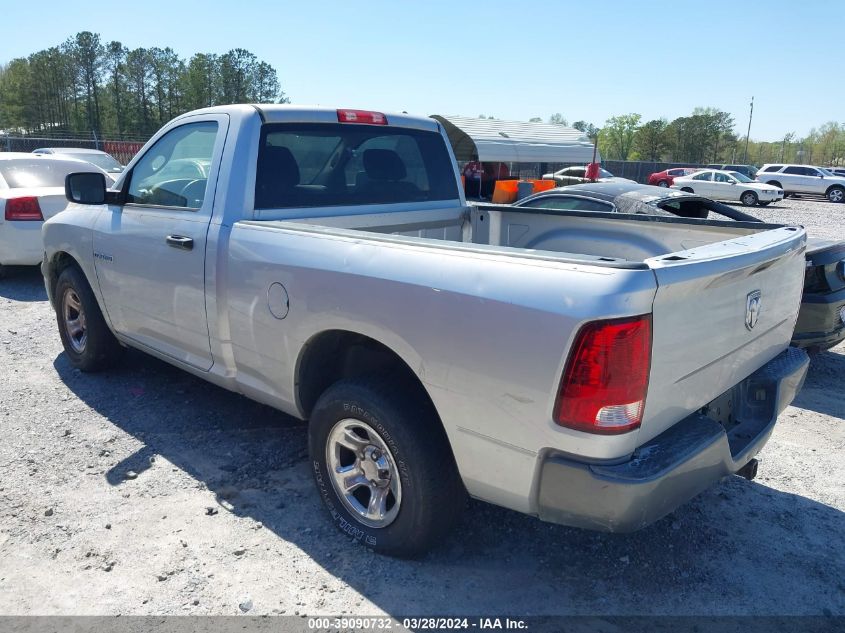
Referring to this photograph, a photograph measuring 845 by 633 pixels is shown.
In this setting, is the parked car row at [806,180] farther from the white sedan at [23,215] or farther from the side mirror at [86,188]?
the side mirror at [86,188]

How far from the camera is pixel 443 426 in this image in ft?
8.56

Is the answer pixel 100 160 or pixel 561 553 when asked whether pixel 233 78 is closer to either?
pixel 100 160

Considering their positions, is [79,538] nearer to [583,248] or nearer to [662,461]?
[662,461]

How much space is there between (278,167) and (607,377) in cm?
227

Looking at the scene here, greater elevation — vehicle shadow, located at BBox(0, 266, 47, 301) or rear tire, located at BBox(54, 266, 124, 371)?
rear tire, located at BBox(54, 266, 124, 371)

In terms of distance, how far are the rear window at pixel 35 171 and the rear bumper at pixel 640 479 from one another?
Result: 845 centimetres

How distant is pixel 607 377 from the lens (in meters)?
2.09

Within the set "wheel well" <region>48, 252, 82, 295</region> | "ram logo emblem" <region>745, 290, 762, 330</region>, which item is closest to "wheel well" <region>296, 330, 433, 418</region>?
"ram logo emblem" <region>745, 290, 762, 330</region>

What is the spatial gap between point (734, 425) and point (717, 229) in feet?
3.68

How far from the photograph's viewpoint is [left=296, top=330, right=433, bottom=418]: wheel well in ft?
9.45

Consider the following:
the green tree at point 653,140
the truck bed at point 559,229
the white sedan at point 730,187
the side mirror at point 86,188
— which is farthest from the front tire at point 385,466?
the green tree at point 653,140

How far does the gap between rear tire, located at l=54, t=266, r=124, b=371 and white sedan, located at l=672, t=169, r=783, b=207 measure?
28.8 metres

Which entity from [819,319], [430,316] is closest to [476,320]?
[430,316]

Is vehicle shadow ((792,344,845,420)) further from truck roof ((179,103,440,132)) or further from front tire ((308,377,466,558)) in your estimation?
truck roof ((179,103,440,132))
